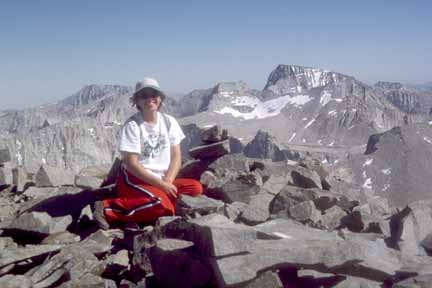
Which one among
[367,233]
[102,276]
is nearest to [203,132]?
[367,233]

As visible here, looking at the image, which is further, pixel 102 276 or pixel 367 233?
pixel 367 233

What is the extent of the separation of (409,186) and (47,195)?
12341 centimetres

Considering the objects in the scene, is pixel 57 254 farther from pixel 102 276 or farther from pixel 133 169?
pixel 133 169

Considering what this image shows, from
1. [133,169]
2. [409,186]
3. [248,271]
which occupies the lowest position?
[409,186]

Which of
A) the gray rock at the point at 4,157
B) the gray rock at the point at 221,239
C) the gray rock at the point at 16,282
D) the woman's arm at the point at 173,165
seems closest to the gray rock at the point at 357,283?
the gray rock at the point at 221,239

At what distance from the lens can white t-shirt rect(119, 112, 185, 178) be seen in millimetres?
9422

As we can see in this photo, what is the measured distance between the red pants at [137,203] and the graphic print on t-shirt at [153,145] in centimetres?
65

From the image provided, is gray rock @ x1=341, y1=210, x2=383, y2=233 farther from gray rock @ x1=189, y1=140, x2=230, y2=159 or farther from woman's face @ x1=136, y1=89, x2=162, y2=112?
woman's face @ x1=136, y1=89, x2=162, y2=112

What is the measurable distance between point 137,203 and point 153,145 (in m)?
1.42

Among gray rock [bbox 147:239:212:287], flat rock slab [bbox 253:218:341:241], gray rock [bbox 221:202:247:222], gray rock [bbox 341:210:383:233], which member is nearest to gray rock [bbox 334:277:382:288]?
flat rock slab [bbox 253:218:341:241]

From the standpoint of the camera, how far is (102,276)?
7.50 meters

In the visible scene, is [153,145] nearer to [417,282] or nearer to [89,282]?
[89,282]

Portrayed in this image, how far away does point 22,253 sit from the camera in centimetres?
773

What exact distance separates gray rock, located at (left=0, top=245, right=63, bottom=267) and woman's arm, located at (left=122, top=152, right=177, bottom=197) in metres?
2.28
